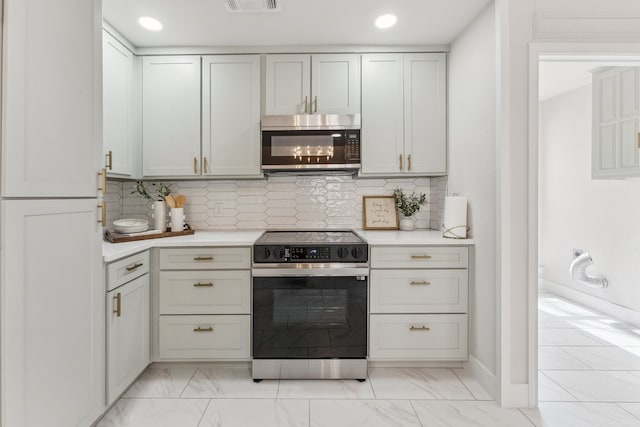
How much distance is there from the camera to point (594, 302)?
13.3 ft

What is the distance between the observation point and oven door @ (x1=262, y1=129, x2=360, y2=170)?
283 centimetres

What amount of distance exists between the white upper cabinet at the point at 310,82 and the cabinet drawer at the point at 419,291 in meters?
1.34

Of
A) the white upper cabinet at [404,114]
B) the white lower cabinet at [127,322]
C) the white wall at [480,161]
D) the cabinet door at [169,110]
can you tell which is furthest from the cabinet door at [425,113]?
the white lower cabinet at [127,322]

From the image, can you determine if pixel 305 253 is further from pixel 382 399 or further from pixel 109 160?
pixel 109 160

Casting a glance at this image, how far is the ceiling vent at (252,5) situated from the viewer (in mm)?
2250

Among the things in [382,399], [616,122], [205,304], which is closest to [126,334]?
[205,304]

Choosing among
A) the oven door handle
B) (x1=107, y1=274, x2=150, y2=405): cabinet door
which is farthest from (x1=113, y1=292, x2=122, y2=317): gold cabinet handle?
the oven door handle

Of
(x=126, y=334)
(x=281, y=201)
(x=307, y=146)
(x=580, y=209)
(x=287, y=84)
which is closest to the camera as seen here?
(x=126, y=334)

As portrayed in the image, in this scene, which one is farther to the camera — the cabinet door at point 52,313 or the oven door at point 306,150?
the oven door at point 306,150

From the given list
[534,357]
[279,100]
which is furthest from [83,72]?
[534,357]

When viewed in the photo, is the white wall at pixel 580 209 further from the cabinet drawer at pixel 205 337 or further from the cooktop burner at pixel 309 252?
the cabinet drawer at pixel 205 337

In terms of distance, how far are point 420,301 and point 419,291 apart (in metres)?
0.07

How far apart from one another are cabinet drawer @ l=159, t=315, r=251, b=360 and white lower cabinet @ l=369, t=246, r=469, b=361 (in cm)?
93

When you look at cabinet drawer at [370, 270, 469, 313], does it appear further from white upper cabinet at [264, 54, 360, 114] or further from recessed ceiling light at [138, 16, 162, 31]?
recessed ceiling light at [138, 16, 162, 31]
